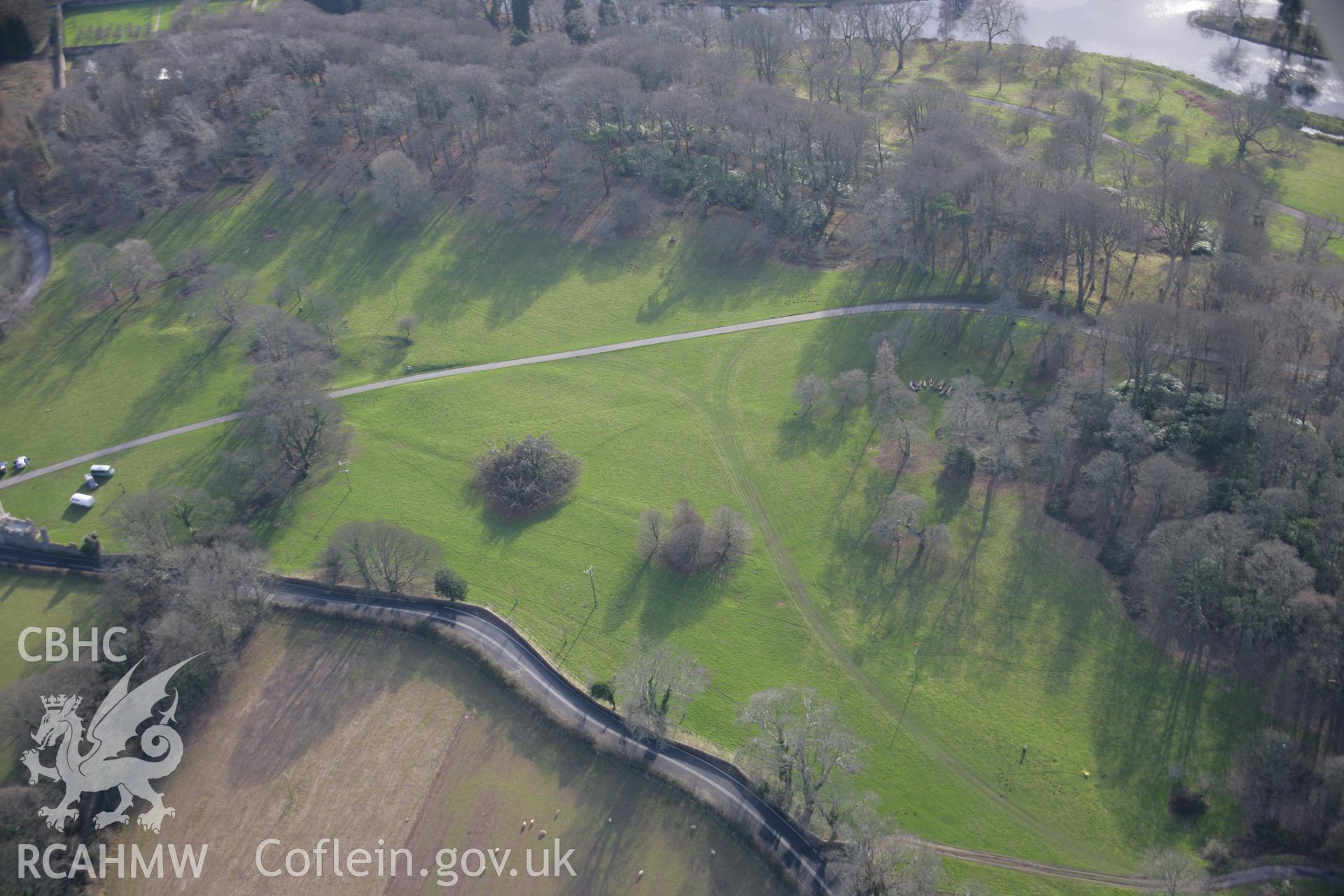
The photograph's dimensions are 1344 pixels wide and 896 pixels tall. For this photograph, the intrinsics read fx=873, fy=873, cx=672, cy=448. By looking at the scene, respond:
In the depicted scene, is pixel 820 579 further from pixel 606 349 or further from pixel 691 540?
pixel 606 349

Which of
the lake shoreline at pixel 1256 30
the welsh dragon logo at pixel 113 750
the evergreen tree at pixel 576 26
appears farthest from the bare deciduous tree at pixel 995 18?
the welsh dragon logo at pixel 113 750

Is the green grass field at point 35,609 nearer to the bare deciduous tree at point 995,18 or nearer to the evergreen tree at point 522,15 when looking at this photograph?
the evergreen tree at point 522,15

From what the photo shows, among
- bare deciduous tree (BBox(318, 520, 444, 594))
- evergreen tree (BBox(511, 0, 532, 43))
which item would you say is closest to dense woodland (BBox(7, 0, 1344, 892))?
evergreen tree (BBox(511, 0, 532, 43))

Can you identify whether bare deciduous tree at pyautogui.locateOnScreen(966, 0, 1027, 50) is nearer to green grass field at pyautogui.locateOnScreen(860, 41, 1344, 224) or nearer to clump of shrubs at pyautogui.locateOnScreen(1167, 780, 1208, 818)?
green grass field at pyautogui.locateOnScreen(860, 41, 1344, 224)

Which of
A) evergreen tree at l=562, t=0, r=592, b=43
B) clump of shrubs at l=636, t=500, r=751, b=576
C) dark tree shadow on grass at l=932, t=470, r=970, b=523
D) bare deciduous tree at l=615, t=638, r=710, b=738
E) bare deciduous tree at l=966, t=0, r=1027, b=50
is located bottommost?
bare deciduous tree at l=615, t=638, r=710, b=738

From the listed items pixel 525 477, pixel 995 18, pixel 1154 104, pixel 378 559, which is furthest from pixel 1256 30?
pixel 378 559
